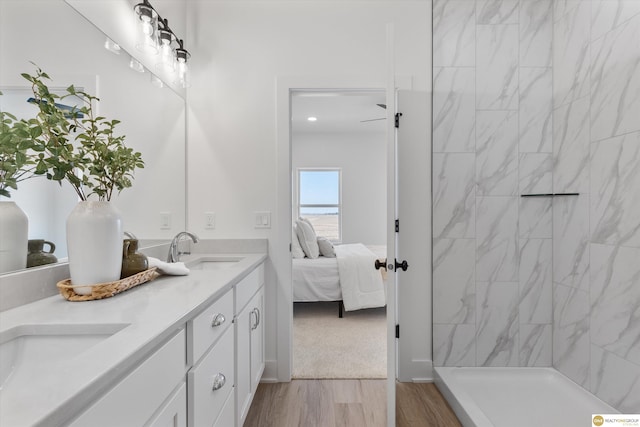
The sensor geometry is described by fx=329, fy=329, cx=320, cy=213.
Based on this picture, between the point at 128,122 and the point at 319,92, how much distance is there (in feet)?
4.05

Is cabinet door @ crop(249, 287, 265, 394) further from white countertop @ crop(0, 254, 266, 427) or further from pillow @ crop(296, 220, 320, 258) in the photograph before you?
pillow @ crop(296, 220, 320, 258)

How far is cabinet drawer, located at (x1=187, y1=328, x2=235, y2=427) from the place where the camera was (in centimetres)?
106

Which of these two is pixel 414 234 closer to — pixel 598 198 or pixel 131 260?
pixel 598 198

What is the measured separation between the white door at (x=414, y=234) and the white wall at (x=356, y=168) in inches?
162

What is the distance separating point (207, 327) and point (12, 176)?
2.61ft

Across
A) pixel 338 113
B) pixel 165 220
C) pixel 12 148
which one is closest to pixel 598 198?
pixel 165 220

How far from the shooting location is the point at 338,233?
649 cm

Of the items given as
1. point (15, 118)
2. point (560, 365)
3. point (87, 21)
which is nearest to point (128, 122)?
point (87, 21)

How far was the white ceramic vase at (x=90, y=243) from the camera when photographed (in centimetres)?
115

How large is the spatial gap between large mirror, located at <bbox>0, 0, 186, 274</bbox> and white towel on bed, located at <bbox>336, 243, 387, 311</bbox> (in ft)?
6.12

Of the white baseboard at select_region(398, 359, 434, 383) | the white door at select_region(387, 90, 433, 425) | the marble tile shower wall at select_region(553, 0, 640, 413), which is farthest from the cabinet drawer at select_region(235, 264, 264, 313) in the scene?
the marble tile shower wall at select_region(553, 0, 640, 413)

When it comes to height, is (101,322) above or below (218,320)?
above

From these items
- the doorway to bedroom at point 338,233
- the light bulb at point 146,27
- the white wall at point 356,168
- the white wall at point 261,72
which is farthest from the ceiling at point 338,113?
the light bulb at point 146,27

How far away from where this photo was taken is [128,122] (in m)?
1.71
